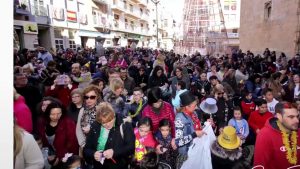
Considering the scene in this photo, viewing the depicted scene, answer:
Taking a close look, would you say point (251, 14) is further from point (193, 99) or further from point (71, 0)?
point (193, 99)

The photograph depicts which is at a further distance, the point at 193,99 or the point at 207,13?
the point at 207,13

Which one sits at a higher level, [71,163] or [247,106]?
[247,106]

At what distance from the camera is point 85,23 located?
30.0 metres

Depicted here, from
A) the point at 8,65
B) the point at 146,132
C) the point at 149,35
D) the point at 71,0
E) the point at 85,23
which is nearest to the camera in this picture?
the point at 8,65

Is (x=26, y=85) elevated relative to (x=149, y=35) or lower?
lower

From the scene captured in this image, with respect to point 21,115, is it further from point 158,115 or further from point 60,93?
point 60,93

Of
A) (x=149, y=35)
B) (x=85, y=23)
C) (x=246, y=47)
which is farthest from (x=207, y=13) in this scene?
(x=149, y=35)

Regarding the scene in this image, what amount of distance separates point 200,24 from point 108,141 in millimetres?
30344

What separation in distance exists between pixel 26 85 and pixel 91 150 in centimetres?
275

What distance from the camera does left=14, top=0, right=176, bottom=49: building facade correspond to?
19.8 m

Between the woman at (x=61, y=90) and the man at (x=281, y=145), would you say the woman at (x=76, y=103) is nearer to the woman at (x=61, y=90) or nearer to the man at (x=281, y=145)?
the woman at (x=61, y=90)

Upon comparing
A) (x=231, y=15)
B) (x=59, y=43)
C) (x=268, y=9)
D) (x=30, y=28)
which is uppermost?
(x=231, y=15)

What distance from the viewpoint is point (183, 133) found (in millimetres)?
3617

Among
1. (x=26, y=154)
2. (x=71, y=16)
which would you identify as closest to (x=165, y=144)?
(x=26, y=154)
